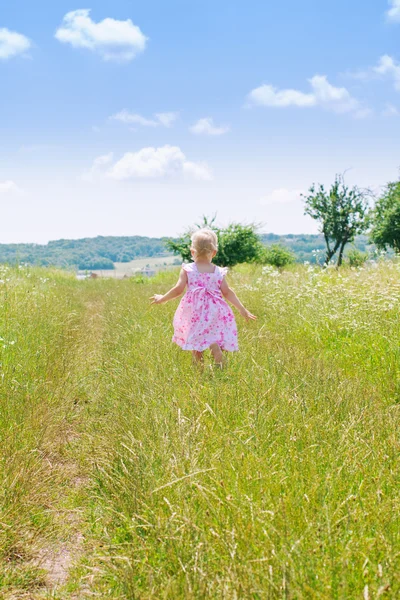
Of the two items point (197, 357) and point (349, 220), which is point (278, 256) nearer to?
point (349, 220)

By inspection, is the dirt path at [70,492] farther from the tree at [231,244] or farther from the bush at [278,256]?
the bush at [278,256]

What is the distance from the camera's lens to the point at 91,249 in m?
118

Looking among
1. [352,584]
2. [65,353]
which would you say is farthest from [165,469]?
[65,353]

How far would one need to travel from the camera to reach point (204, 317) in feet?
18.4

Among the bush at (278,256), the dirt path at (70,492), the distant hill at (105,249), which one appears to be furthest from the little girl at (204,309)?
the distant hill at (105,249)

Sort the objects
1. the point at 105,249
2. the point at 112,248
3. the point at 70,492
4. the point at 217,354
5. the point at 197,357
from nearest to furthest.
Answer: the point at 70,492
the point at 217,354
the point at 197,357
the point at 105,249
the point at 112,248

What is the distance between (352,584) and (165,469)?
1073 mm

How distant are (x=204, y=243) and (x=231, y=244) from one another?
67.3 feet

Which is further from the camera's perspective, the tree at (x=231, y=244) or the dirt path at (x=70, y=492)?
the tree at (x=231, y=244)

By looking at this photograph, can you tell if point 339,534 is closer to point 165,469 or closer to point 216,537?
point 216,537

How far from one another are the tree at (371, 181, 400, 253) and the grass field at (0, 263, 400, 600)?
27854mm

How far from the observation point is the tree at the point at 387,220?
104 feet

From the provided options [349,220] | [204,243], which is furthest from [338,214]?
[204,243]

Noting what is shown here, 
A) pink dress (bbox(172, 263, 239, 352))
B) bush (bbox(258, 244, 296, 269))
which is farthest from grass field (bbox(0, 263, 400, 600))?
bush (bbox(258, 244, 296, 269))
